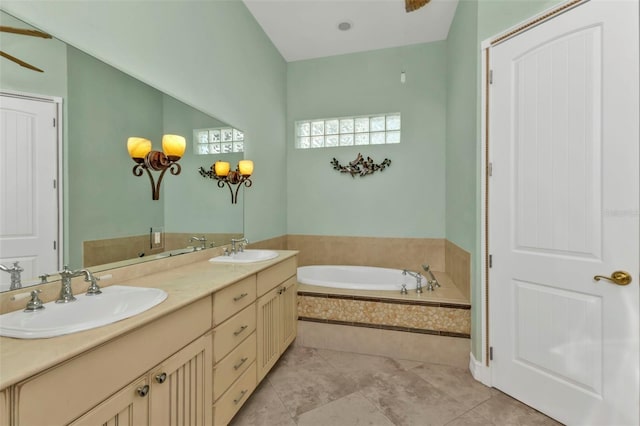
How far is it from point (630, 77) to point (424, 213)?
6.87 feet

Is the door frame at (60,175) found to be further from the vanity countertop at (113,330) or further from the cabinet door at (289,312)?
the cabinet door at (289,312)

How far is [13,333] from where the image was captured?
810 millimetres

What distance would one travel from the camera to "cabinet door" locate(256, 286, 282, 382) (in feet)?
5.98

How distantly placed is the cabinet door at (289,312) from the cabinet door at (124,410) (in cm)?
123

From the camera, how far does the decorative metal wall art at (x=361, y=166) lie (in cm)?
344

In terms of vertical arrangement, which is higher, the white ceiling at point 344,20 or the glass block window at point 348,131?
the white ceiling at point 344,20

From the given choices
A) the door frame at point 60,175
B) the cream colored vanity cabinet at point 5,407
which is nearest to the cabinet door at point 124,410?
the cream colored vanity cabinet at point 5,407

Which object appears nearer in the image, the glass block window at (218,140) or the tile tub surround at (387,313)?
the glass block window at (218,140)

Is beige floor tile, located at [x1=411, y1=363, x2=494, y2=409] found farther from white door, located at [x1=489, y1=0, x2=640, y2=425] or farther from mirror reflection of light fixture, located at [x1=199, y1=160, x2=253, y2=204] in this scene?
mirror reflection of light fixture, located at [x1=199, y1=160, x2=253, y2=204]

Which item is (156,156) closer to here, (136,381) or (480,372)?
(136,381)

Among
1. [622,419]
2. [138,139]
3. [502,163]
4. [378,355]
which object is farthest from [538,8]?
[378,355]

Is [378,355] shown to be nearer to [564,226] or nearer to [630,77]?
[564,226]

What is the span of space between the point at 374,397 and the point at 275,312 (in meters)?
0.87

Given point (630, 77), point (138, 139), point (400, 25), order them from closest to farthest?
point (630, 77) < point (138, 139) < point (400, 25)
